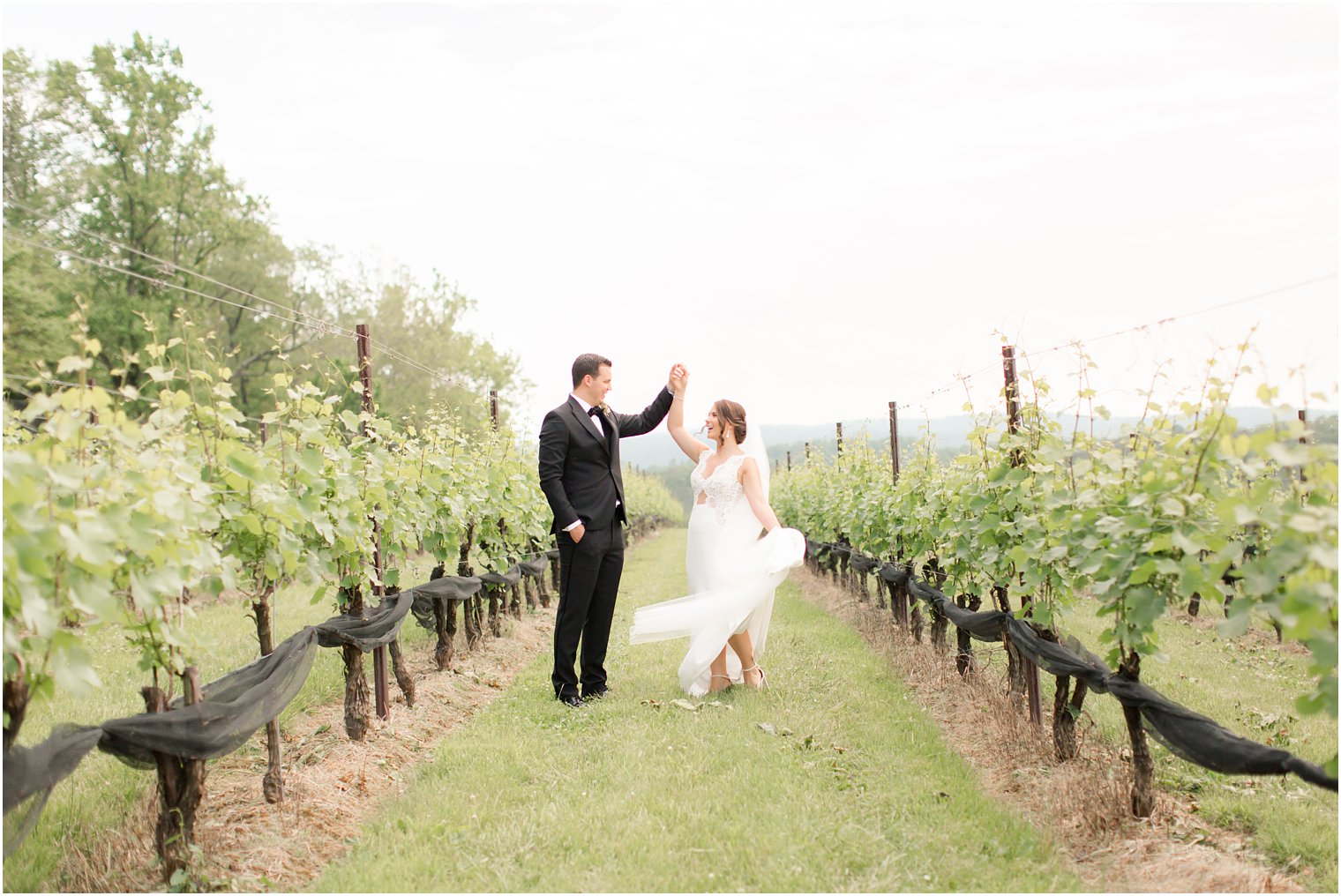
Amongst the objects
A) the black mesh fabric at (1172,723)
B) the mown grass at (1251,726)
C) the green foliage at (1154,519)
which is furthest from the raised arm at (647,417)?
the mown grass at (1251,726)

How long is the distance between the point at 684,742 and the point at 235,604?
345 inches

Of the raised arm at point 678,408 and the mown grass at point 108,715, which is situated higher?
the raised arm at point 678,408

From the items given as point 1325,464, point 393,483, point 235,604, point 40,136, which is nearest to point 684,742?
point 393,483

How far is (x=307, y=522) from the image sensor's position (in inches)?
173

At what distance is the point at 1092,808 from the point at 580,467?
3.39 metres

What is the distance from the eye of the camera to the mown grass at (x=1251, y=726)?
11.7 feet

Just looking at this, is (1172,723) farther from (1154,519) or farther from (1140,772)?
(1154,519)

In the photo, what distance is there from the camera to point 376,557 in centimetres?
560

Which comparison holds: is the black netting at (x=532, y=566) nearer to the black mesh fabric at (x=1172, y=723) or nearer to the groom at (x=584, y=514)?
the groom at (x=584, y=514)

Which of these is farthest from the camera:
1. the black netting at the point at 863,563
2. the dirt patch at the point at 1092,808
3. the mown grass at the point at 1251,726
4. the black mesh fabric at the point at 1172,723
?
the black netting at the point at 863,563

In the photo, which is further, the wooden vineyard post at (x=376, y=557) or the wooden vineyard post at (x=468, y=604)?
the wooden vineyard post at (x=468, y=604)

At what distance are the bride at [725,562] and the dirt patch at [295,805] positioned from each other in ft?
4.74

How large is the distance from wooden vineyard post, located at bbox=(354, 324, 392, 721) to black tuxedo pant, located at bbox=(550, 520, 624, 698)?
1.05 m

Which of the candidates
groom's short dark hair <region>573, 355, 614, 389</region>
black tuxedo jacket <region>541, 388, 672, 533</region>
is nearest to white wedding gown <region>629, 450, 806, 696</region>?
black tuxedo jacket <region>541, 388, 672, 533</region>
